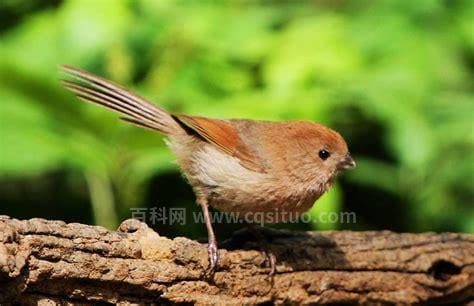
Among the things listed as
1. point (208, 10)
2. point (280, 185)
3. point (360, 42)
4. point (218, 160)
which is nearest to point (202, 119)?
point (218, 160)

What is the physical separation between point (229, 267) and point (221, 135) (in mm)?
880

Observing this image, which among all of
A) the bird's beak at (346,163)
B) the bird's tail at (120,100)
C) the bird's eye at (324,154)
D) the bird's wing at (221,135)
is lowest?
the bird's beak at (346,163)

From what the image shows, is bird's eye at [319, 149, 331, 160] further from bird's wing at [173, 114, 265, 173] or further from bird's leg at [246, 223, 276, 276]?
bird's leg at [246, 223, 276, 276]

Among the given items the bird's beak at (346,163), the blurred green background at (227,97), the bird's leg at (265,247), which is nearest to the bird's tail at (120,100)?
the blurred green background at (227,97)

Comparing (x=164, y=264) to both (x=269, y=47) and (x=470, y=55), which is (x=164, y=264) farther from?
(x=470, y=55)

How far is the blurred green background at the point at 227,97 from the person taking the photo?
5.21 metres

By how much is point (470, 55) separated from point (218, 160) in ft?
9.64

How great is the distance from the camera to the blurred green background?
521 cm

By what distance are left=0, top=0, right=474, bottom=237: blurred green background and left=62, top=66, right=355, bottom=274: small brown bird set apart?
0.40m

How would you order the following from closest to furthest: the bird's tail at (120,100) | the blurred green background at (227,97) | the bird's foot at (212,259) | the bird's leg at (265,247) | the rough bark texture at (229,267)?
the rough bark texture at (229,267) → the bird's foot at (212,259) → the bird's leg at (265,247) → the bird's tail at (120,100) → the blurred green background at (227,97)

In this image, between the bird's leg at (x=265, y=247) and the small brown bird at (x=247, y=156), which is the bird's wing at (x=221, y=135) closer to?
the small brown bird at (x=247, y=156)

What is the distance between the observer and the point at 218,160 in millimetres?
4711

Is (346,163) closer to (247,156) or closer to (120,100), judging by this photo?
(247,156)

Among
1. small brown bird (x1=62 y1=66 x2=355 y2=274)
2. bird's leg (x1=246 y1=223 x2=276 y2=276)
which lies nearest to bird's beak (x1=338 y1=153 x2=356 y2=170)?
small brown bird (x1=62 y1=66 x2=355 y2=274)
